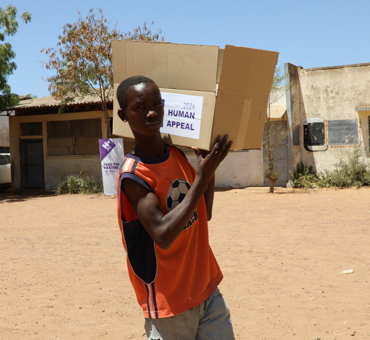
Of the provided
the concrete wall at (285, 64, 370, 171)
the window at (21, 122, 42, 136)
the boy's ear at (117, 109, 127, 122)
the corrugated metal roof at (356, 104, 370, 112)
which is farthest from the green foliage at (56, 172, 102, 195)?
the boy's ear at (117, 109, 127, 122)

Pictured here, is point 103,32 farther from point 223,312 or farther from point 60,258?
point 223,312

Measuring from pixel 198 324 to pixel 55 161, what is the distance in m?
17.1

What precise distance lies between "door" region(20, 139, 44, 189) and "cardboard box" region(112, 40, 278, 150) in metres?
17.4

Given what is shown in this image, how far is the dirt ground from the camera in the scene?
12.9 ft

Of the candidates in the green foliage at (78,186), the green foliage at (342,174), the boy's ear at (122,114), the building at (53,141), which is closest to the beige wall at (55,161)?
the building at (53,141)

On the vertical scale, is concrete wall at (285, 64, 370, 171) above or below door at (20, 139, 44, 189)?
above

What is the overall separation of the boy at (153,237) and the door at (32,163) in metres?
17.6

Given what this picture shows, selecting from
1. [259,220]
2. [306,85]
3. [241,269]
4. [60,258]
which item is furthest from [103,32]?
[241,269]

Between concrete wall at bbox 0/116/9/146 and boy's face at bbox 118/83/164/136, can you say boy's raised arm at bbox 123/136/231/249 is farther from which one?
concrete wall at bbox 0/116/9/146

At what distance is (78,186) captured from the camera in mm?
16750

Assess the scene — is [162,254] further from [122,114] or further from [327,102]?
[327,102]

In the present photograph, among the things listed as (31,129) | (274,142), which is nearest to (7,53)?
(31,129)

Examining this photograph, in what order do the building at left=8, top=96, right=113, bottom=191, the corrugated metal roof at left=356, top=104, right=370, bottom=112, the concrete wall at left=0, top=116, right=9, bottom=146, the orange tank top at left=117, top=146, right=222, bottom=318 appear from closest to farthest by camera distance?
the orange tank top at left=117, top=146, right=222, bottom=318
the corrugated metal roof at left=356, top=104, right=370, bottom=112
the building at left=8, top=96, right=113, bottom=191
the concrete wall at left=0, top=116, right=9, bottom=146

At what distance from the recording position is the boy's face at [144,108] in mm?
1720
